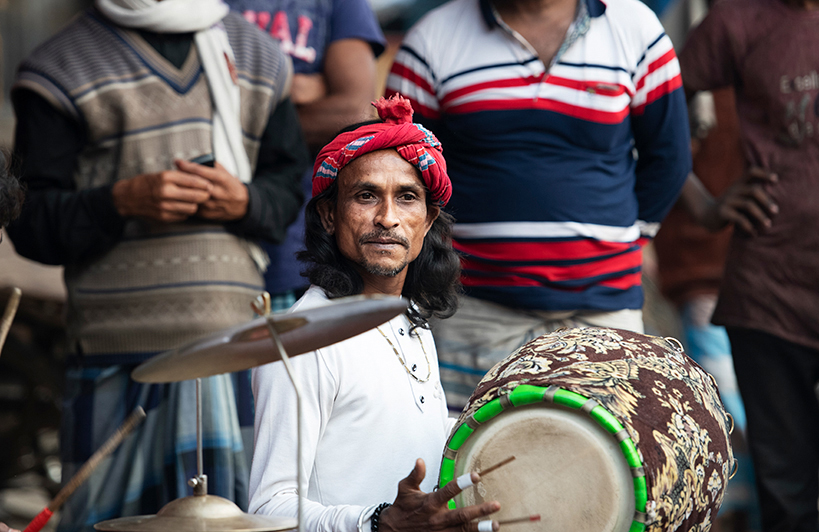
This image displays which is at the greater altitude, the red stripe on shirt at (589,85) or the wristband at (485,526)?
the red stripe on shirt at (589,85)

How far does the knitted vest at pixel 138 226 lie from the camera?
309cm

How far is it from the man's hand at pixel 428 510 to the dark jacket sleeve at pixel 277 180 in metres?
1.56

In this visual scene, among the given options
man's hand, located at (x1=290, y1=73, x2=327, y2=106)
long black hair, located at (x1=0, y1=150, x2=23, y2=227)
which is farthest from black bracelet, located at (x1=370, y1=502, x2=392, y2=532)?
man's hand, located at (x1=290, y1=73, x2=327, y2=106)

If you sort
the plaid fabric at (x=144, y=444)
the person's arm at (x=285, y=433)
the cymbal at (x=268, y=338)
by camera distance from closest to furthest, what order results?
the cymbal at (x=268, y=338) < the person's arm at (x=285, y=433) < the plaid fabric at (x=144, y=444)

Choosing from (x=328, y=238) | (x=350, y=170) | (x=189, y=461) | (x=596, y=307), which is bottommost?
(x=189, y=461)

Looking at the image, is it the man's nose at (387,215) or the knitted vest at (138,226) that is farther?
the knitted vest at (138,226)

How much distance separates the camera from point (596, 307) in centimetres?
315

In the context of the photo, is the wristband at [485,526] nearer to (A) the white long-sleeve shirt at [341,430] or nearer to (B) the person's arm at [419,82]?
(A) the white long-sleeve shirt at [341,430]

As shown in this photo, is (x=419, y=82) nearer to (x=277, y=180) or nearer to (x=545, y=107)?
(x=545, y=107)

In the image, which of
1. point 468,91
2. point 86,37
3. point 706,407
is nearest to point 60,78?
point 86,37

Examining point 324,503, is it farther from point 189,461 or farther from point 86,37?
point 86,37

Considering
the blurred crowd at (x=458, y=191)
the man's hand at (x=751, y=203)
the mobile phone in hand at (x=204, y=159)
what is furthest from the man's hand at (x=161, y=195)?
the man's hand at (x=751, y=203)

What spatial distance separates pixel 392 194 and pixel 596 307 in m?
1.08

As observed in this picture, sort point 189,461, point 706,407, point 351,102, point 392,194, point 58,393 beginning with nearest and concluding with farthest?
point 706,407 < point 392,194 < point 189,461 < point 351,102 < point 58,393
